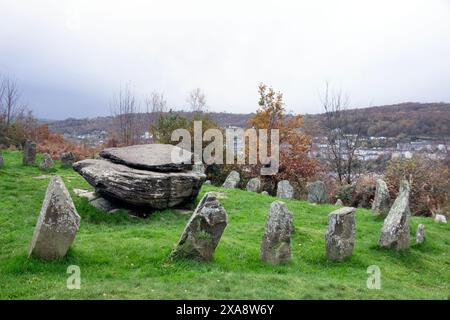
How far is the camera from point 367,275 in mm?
12219

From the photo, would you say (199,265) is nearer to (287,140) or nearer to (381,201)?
(381,201)

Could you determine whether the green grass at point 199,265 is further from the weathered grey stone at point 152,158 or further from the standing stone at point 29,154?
the standing stone at point 29,154

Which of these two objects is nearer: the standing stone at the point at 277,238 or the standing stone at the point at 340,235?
the standing stone at the point at 277,238

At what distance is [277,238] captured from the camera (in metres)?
12.5

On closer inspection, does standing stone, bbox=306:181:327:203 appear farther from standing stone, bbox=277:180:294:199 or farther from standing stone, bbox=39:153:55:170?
standing stone, bbox=39:153:55:170

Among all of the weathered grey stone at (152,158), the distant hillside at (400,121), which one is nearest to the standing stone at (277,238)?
the weathered grey stone at (152,158)

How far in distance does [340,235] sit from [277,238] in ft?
6.79

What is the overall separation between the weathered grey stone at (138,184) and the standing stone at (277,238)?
639cm

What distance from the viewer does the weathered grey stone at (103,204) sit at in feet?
58.7

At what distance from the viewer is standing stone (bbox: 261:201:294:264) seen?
12.5m
